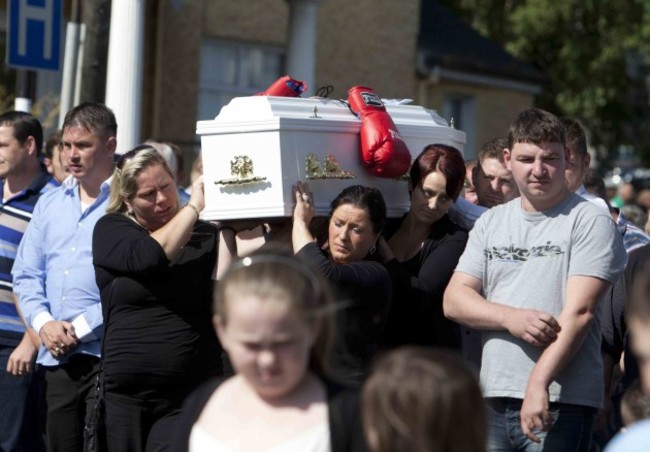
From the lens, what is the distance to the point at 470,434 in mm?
3035

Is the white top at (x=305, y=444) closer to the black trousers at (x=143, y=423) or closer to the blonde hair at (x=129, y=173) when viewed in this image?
the black trousers at (x=143, y=423)

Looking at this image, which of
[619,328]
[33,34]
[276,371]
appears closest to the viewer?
[276,371]

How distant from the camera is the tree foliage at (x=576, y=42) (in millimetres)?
23969

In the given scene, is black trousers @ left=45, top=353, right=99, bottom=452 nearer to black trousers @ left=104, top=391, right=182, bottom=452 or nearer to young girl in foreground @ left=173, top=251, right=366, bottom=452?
black trousers @ left=104, top=391, right=182, bottom=452

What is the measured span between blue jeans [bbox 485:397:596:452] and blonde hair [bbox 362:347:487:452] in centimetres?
221

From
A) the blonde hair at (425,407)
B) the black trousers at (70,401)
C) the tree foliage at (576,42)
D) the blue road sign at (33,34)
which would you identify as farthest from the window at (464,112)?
the blonde hair at (425,407)

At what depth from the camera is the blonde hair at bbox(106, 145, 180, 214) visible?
6.08m

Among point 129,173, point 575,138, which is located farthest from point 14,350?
point 575,138

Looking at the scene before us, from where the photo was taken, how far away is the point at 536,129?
5355 mm

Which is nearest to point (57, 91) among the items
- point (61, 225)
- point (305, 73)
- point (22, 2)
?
point (305, 73)

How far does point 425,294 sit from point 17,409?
2.93 metres

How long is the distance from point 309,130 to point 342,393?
7.81 feet

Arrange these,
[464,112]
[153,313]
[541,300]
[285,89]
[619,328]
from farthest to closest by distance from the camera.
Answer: [464,112] → [619,328] → [285,89] → [153,313] → [541,300]

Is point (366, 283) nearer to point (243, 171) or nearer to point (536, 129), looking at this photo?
point (243, 171)
